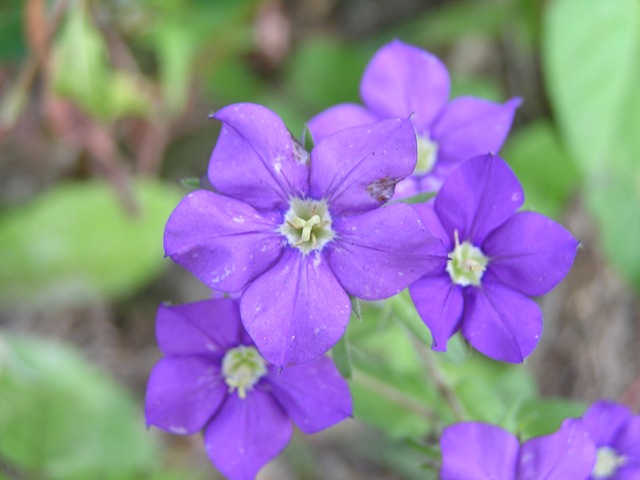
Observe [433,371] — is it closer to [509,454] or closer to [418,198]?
[509,454]

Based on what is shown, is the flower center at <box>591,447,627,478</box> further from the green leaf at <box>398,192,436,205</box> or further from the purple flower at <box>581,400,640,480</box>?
the green leaf at <box>398,192,436,205</box>

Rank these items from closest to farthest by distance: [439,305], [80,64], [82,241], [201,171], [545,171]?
[439,305]
[80,64]
[82,241]
[545,171]
[201,171]

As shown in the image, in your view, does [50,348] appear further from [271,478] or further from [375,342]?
[375,342]

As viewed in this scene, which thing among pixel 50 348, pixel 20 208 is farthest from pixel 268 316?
pixel 20 208

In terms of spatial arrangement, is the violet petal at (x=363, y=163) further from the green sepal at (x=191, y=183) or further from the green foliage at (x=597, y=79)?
the green foliage at (x=597, y=79)

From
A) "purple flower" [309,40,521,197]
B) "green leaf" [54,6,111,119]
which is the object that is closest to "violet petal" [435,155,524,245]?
"purple flower" [309,40,521,197]

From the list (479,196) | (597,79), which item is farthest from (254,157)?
(597,79)

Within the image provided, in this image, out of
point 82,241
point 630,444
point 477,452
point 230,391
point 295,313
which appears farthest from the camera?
point 82,241
